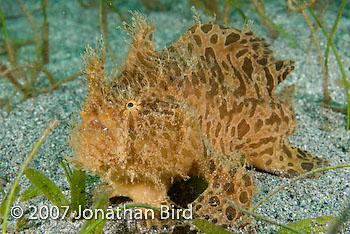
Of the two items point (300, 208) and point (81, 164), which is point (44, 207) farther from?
point (300, 208)

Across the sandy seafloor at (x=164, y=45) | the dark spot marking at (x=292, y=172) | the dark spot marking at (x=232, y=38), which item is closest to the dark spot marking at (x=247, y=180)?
the sandy seafloor at (x=164, y=45)

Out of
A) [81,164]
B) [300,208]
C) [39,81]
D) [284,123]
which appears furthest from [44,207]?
[39,81]

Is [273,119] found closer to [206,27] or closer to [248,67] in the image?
[248,67]

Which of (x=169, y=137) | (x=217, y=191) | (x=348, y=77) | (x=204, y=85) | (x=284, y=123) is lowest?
(x=217, y=191)

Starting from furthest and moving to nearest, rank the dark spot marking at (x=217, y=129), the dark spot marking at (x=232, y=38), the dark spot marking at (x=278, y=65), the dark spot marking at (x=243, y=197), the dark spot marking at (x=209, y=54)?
the dark spot marking at (x=278, y=65), the dark spot marking at (x=232, y=38), the dark spot marking at (x=209, y=54), the dark spot marking at (x=217, y=129), the dark spot marking at (x=243, y=197)

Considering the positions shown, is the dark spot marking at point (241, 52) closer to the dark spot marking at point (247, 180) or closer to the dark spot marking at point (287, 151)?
the dark spot marking at point (287, 151)

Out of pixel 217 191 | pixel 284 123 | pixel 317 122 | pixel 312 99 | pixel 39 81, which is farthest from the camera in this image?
pixel 39 81

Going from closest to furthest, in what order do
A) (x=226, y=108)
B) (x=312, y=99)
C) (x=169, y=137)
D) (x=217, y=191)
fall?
(x=169, y=137) < (x=217, y=191) < (x=226, y=108) < (x=312, y=99)

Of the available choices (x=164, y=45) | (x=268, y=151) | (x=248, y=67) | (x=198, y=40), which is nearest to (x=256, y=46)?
(x=248, y=67)
